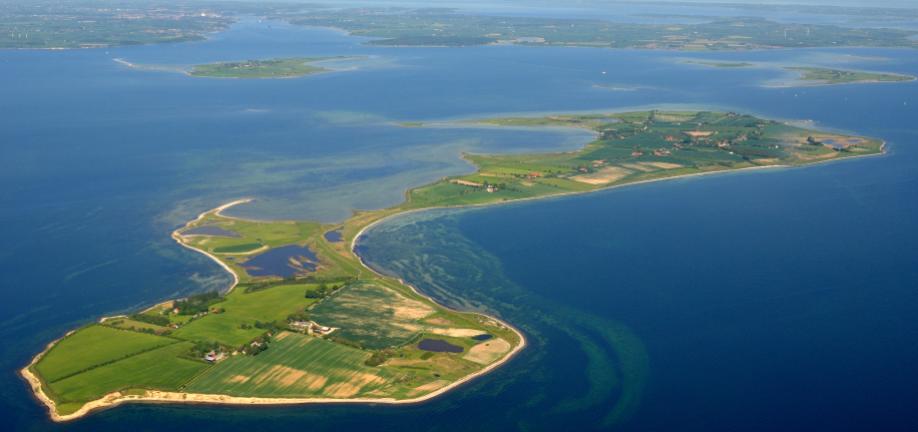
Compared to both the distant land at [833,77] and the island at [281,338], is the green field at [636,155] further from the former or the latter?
the distant land at [833,77]

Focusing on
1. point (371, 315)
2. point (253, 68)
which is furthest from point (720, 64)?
point (371, 315)

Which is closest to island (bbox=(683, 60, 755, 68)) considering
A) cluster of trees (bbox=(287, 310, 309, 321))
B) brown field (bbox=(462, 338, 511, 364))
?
brown field (bbox=(462, 338, 511, 364))

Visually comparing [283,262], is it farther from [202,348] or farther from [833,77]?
[833,77]

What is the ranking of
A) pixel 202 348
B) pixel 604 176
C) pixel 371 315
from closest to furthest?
pixel 202 348 → pixel 371 315 → pixel 604 176

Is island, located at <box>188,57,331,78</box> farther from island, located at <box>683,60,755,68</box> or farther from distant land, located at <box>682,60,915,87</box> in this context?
distant land, located at <box>682,60,915,87</box>

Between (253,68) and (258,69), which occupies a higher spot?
(253,68)

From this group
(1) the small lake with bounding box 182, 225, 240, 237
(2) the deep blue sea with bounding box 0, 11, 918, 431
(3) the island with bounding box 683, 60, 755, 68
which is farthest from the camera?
(3) the island with bounding box 683, 60, 755, 68

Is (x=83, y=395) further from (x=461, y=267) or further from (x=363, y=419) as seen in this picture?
(x=461, y=267)

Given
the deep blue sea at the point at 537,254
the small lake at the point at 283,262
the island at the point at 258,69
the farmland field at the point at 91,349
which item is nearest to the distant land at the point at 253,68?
the island at the point at 258,69
